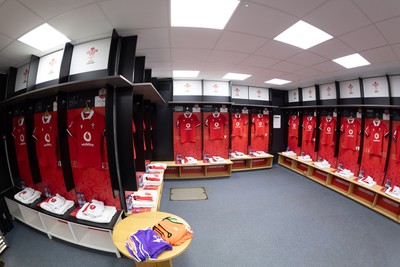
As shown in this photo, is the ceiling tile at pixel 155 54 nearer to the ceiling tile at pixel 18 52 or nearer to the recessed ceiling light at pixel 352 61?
the ceiling tile at pixel 18 52

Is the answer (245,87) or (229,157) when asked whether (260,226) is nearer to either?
(229,157)

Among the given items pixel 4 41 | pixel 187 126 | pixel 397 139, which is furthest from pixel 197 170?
pixel 397 139

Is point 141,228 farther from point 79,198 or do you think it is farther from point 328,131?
point 328,131

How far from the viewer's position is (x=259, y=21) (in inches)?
68.6

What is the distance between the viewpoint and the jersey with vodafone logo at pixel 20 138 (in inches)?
113

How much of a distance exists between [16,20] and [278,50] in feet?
11.1

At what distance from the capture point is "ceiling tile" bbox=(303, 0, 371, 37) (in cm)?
147

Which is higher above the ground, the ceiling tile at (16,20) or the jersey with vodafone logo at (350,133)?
the ceiling tile at (16,20)

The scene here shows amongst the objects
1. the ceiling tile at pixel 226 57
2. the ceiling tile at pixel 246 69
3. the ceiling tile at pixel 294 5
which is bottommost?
the ceiling tile at pixel 294 5

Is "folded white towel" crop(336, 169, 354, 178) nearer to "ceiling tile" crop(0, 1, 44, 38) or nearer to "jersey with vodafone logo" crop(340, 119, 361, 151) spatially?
"jersey with vodafone logo" crop(340, 119, 361, 151)

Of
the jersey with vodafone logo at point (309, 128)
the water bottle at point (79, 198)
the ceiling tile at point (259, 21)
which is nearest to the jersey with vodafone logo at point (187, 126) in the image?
the water bottle at point (79, 198)

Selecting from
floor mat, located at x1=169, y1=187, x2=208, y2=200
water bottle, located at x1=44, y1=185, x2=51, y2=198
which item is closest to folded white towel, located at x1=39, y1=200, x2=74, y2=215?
water bottle, located at x1=44, y1=185, x2=51, y2=198

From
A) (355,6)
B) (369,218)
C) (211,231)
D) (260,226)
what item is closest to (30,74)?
(211,231)

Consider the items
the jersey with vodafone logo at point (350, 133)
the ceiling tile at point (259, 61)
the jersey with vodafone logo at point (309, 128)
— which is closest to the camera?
the ceiling tile at point (259, 61)
